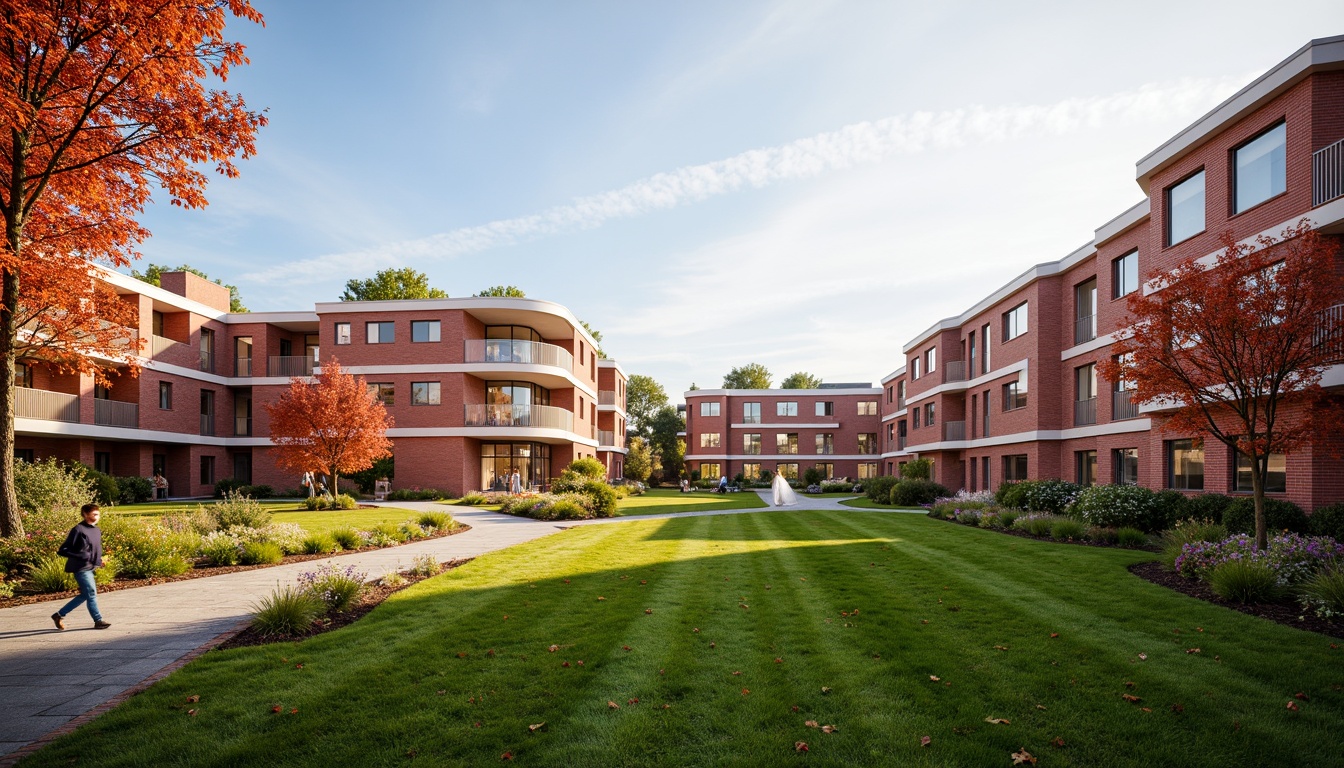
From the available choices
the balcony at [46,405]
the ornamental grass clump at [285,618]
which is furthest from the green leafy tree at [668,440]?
the ornamental grass clump at [285,618]

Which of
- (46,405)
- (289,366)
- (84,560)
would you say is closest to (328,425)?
(46,405)

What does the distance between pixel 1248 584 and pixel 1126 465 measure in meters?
14.9

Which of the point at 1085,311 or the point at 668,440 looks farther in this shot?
the point at 668,440

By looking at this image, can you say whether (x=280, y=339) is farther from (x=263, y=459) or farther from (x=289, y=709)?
(x=289, y=709)

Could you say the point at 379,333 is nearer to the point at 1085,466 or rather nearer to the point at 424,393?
the point at 424,393

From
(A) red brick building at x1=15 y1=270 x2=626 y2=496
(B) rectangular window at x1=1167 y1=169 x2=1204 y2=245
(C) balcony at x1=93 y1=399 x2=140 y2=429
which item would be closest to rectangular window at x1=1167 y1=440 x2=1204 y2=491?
(B) rectangular window at x1=1167 y1=169 x2=1204 y2=245

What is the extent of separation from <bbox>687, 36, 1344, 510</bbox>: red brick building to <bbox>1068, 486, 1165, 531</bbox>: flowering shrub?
180cm

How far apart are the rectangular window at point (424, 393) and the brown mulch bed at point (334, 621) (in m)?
23.7

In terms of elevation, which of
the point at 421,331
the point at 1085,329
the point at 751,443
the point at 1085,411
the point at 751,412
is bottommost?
the point at 751,443

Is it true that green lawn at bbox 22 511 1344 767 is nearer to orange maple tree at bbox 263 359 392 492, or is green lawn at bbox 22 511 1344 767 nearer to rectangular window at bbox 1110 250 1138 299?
rectangular window at bbox 1110 250 1138 299

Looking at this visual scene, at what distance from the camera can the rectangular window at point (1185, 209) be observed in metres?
16.5

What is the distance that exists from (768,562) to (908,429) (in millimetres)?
32266

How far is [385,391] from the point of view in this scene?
32844 mm

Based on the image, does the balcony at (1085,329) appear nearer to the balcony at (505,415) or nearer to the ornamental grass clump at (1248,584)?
the ornamental grass clump at (1248,584)
